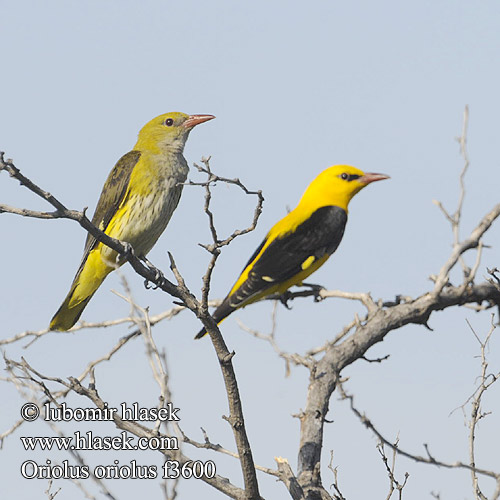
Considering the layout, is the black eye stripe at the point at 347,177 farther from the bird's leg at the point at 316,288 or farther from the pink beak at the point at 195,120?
the pink beak at the point at 195,120

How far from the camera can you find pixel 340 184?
6.30 m

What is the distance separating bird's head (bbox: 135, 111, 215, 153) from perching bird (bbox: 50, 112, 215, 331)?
0.11ft

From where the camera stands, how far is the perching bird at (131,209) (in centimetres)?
641

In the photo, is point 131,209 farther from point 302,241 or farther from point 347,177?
point 347,177

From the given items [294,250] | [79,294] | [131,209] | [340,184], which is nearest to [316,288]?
[294,250]

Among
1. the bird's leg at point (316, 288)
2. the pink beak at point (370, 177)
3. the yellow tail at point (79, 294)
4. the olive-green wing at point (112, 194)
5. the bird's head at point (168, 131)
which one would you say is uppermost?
the bird's head at point (168, 131)

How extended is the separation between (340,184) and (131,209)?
172 cm

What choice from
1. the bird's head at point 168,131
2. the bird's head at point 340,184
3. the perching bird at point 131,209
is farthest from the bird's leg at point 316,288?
the bird's head at point 168,131

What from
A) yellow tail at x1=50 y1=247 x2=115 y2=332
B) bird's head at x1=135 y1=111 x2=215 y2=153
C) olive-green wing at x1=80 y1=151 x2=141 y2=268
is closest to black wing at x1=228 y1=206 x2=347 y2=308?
olive-green wing at x1=80 y1=151 x2=141 y2=268

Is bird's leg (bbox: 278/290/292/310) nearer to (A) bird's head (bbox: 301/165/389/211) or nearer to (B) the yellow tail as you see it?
(A) bird's head (bbox: 301/165/389/211)

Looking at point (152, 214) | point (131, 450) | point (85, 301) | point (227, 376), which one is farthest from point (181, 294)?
point (85, 301)

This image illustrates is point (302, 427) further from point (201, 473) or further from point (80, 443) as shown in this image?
point (80, 443)

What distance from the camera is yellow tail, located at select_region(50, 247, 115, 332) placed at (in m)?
6.64

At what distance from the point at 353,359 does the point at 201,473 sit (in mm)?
1059
